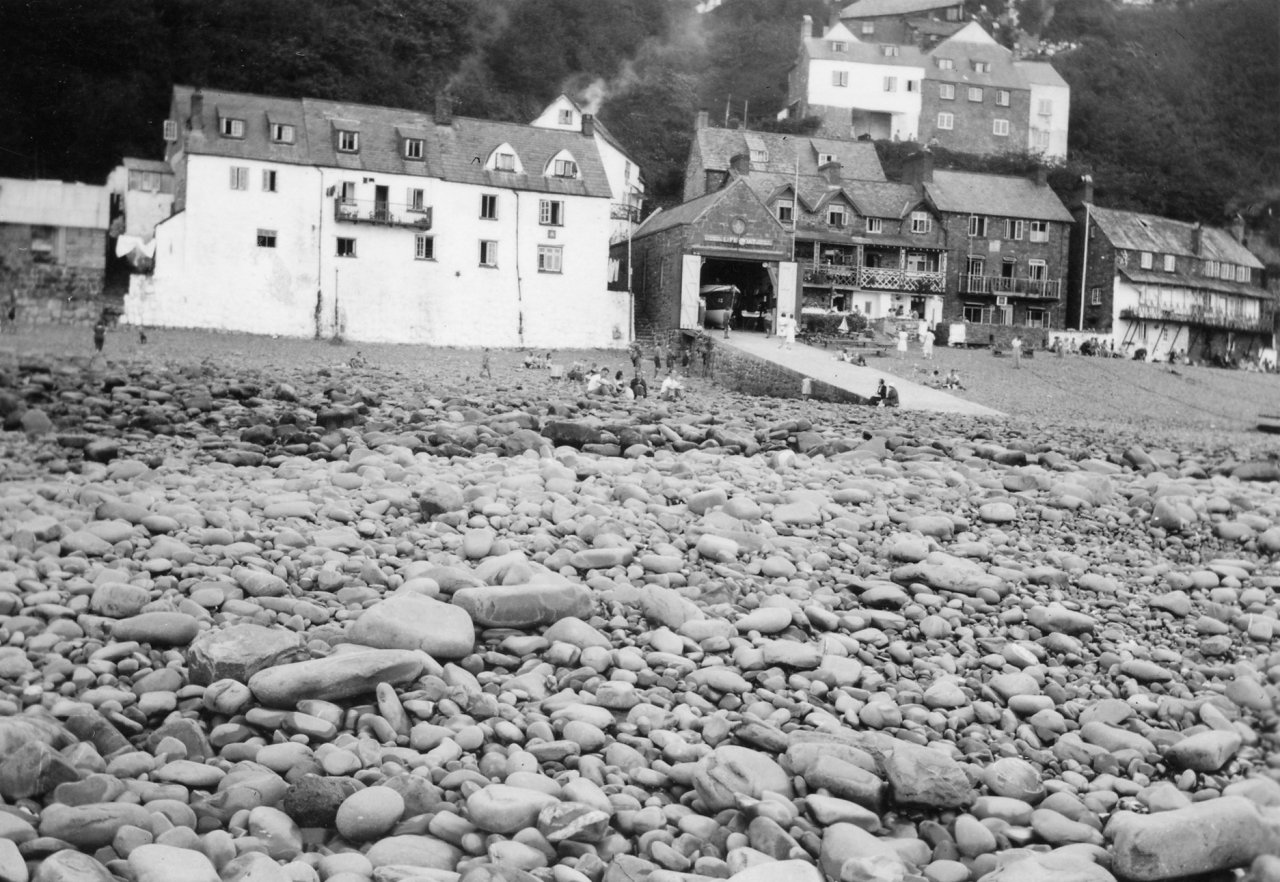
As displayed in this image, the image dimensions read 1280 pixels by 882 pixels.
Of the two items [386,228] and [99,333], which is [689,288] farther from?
[99,333]

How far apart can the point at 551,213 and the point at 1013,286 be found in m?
18.5

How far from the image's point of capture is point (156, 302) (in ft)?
43.3

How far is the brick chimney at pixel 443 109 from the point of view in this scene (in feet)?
56.2

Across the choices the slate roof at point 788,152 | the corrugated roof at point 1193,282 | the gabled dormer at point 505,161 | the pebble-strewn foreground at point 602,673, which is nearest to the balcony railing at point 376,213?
the gabled dormer at point 505,161

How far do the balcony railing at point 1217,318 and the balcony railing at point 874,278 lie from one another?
765 centimetres

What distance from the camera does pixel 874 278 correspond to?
1388 inches

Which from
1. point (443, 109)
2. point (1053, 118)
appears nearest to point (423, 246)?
point (443, 109)

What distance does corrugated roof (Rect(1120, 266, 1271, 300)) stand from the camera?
21.9 meters

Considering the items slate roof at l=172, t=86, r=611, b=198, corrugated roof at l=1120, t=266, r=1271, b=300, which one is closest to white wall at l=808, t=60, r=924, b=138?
corrugated roof at l=1120, t=266, r=1271, b=300

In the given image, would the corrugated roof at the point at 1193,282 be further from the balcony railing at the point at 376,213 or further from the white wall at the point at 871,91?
the white wall at the point at 871,91

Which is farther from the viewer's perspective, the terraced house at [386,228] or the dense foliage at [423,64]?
the terraced house at [386,228]

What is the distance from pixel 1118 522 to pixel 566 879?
450cm

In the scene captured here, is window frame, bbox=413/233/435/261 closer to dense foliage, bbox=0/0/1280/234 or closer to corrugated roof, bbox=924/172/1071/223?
dense foliage, bbox=0/0/1280/234

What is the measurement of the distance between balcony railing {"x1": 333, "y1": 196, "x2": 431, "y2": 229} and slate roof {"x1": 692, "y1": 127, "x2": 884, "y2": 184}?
15617 millimetres
